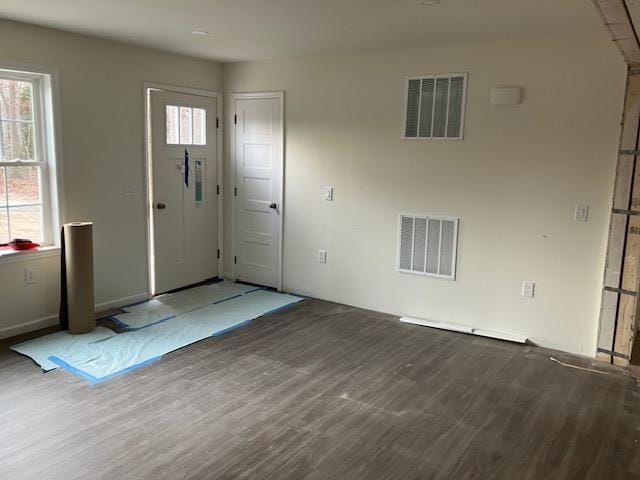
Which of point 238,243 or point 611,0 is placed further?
point 238,243

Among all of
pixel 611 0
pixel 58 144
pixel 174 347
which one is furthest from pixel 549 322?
pixel 58 144

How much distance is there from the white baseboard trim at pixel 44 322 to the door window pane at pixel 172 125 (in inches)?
63.1

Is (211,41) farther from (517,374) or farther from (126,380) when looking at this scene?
(517,374)

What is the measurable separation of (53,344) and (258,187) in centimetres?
259

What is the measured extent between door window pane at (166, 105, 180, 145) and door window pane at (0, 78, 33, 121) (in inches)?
51.9

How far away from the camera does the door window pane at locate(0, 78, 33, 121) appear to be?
13.4ft

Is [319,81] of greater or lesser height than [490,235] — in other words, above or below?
above

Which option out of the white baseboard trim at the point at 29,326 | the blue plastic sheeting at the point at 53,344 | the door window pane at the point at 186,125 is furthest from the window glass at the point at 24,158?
the door window pane at the point at 186,125

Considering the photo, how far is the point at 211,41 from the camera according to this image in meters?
4.55

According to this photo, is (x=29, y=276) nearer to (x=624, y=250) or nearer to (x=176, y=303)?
(x=176, y=303)

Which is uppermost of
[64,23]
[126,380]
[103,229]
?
[64,23]

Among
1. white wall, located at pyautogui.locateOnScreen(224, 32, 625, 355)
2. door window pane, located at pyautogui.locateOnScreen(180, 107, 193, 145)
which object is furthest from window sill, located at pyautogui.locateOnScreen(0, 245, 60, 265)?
white wall, located at pyautogui.locateOnScreen(224, 32, 625, 355)

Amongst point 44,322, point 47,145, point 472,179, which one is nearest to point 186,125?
Answer: point 47,145

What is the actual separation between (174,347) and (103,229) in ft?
4.67
